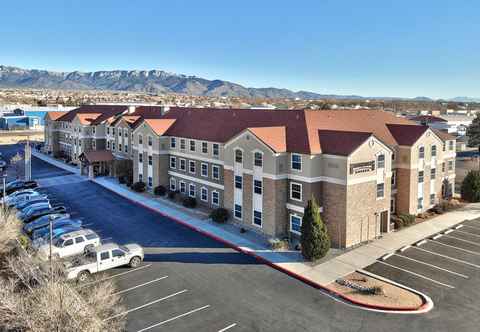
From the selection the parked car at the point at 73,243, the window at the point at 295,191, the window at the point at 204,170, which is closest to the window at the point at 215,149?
the window at the point at 204,170

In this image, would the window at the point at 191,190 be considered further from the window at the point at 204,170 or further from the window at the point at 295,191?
the window at the point at 295,191

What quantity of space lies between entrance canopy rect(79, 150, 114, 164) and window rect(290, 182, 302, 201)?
3419 centimetres

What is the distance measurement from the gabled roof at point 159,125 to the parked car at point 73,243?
18816 millimetres

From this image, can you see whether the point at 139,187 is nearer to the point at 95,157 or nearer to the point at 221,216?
the point at 95,157

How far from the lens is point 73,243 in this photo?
2655 centimetres

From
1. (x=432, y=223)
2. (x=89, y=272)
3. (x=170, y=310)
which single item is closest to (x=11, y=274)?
(x=89, y=272)

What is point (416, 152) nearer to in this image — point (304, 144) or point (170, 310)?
point (304, 144)

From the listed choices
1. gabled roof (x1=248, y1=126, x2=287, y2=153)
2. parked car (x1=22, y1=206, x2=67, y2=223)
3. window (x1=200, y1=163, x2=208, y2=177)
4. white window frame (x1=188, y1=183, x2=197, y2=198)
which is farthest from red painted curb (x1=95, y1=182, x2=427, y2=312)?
parked car (x1=22, y1=206, x2=67, y2=223)

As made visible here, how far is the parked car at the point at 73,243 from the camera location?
25.8 metres

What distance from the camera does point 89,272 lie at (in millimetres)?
23812

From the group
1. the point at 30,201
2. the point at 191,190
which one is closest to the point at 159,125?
the point at 191,190

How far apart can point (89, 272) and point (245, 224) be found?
13410 millimetres

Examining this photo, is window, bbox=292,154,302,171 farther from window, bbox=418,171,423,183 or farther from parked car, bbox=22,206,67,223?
parked car, bbox=22,206,67,223

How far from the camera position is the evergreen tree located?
25.5m
